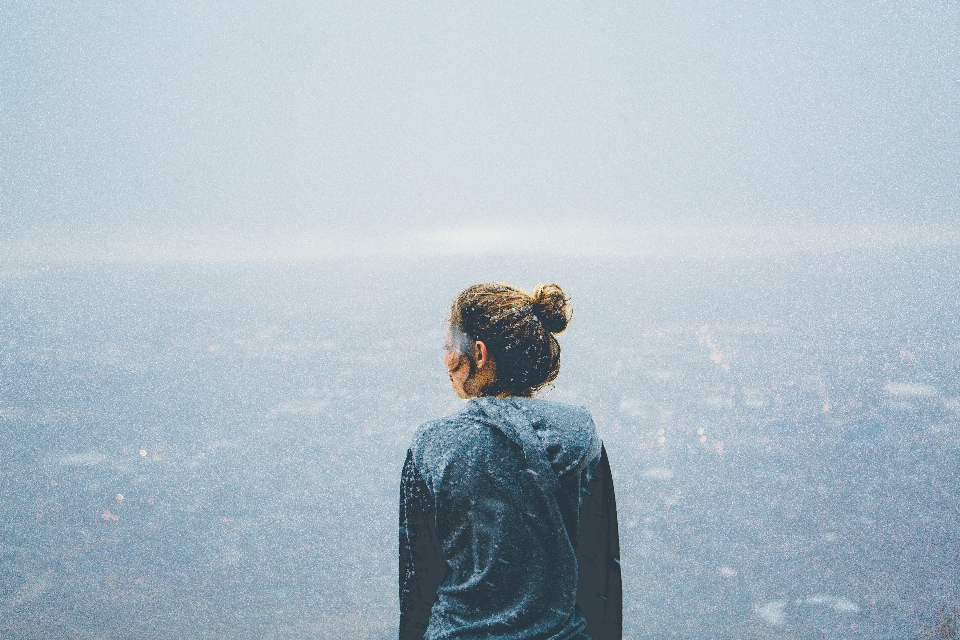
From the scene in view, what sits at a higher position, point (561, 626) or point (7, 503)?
point (561, 626)

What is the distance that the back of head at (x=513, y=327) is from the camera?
1.39 metres

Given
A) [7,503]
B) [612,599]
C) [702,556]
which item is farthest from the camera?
[7,503]

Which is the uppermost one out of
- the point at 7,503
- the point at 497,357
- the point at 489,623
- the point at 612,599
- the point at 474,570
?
the point at 497,357

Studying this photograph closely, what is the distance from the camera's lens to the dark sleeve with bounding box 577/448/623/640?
5.19ft

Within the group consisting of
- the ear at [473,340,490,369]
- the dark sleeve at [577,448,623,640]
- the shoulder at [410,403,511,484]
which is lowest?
the dark sleeve at [577,448,623,640]

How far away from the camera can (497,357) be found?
1.41 metres

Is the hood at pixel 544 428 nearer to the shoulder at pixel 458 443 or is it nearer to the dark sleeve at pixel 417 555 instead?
the shoulder at pixel 458 443

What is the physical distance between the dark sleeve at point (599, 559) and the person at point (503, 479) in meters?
0.08

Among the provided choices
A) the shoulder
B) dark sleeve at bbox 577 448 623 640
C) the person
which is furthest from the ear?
dark sleeve at bbox 577 448 623 640

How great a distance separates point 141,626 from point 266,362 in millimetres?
84509

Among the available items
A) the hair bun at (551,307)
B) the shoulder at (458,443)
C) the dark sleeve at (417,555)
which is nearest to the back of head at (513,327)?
the hair bun at (551,307)

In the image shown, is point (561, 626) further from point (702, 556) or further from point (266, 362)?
point (266, 362)

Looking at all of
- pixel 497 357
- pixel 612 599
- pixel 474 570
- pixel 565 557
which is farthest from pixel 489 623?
pixel 497 357

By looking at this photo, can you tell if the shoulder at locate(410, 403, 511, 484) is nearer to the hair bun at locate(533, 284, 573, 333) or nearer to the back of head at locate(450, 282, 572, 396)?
the back of head at locate(450, 282, 572, 396)
